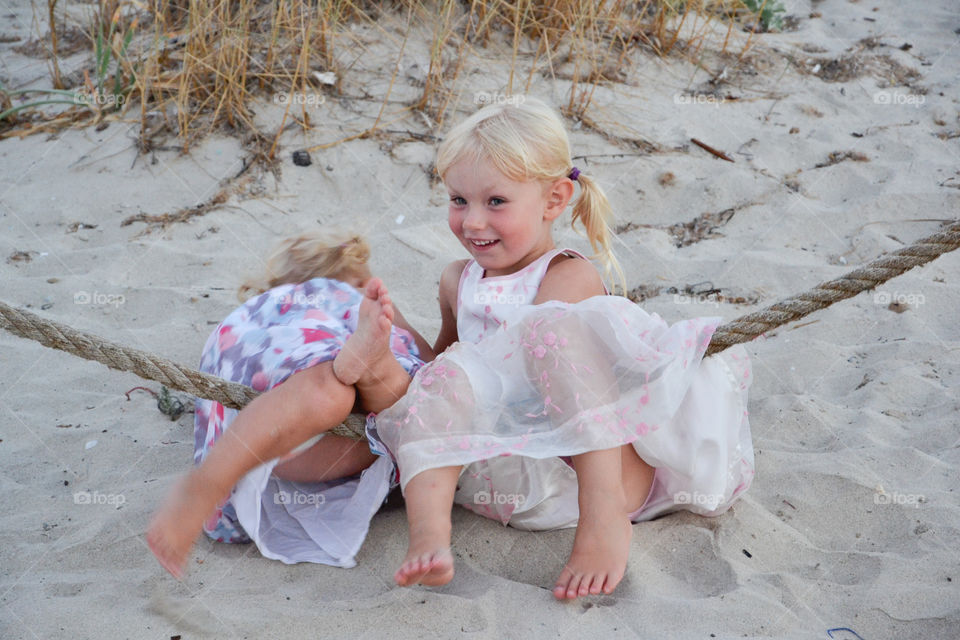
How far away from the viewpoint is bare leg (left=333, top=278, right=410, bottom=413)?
1.82m

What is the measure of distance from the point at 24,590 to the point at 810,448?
1.87 m

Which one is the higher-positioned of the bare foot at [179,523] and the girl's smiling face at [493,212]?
the girl's smiling face at [493,212]

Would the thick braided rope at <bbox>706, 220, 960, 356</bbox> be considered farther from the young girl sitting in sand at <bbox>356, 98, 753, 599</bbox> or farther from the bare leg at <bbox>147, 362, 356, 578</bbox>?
the bare leg at <bbox>147, 362, 356, 578</bbox>

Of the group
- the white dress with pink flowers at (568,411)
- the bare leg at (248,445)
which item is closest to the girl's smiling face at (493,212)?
the white dress with pink flowers at (568,411)

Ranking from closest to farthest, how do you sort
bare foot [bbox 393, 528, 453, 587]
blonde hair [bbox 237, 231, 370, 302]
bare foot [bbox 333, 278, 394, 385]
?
bare foot [bbox 393, 528, 453, 587], bare foot [bbox 333, 278, 394, 385], blonde hair [bbox 237, 231, 370, 302]

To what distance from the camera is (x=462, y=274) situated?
2357 millimetres

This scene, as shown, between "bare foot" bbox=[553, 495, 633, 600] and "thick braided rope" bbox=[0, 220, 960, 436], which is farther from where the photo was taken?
"thick braided rope" bbox=[0, 220, 960, 436]

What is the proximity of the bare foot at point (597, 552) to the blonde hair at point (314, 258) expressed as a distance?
99cm

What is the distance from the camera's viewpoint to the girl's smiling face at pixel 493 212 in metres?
2.12

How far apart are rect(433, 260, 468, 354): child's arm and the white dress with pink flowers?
418 mm

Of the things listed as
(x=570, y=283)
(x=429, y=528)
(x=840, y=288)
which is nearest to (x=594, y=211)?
(x=570, y=283)

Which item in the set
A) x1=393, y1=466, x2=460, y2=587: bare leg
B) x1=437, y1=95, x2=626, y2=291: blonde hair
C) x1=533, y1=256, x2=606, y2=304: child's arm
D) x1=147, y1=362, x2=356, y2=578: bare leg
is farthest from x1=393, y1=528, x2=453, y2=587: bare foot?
x1=437, y1=95, x2=626, y2=291: blonde hair

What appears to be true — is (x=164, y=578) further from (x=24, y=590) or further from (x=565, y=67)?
(x=565, y=67)

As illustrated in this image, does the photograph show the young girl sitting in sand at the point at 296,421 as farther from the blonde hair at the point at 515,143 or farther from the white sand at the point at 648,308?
the blonde hair at the point at 515,143
